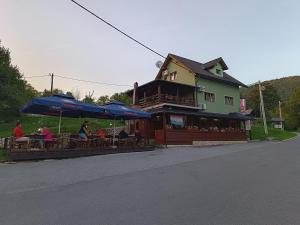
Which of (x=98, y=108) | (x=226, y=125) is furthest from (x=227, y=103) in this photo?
(x=98, y=108)

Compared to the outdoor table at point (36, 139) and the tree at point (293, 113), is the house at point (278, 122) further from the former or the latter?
the outdoor table at point (36, 139)

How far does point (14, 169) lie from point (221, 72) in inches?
1206

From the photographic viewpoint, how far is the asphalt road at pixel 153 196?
5.30 metres

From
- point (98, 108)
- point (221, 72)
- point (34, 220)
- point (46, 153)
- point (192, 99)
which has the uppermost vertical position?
point (221, 72)

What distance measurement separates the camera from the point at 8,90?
38.5 metres

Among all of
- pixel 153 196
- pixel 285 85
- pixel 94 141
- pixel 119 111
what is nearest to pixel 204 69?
pixel 119 111

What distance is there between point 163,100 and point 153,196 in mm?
22756

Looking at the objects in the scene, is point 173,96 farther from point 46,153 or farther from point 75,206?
point 75,206

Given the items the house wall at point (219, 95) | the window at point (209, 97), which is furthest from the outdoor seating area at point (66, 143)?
the window at point (209, 97)

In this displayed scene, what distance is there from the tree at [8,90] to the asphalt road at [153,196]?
30.7 metres

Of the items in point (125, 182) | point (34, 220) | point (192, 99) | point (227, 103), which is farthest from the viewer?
point (227, 103)

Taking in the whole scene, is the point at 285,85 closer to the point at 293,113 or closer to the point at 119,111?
the point at 293,113

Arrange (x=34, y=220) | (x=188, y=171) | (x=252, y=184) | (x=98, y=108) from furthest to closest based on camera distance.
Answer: (x=98, y=108) < (x=188, y=171) < (x=252, y=184) < (x=34, y=220)

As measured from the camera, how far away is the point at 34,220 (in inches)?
210
